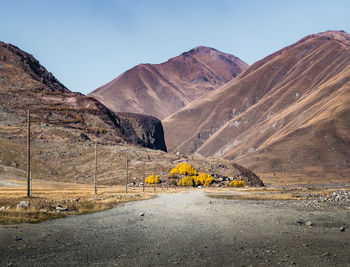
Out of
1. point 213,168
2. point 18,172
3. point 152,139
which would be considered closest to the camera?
point 18,172

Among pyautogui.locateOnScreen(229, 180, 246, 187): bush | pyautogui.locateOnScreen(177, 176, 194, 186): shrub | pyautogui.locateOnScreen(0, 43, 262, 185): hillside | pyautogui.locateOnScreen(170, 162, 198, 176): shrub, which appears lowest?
pyautogui.locateOnScreen(229, 180, 246, 187): bush

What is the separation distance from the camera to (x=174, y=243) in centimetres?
1642

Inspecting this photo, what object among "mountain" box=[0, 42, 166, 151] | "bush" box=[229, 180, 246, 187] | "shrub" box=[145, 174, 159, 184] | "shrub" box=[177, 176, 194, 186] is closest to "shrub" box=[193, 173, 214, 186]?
"shrub" box=[177, 176, 194, 186]

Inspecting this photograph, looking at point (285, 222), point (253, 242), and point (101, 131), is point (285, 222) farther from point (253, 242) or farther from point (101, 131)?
point (101, 131)

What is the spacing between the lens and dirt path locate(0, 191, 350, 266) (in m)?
13.3

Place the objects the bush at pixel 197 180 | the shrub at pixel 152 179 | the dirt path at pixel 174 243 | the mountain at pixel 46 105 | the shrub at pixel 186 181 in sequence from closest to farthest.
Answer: the dirt path at pixel 174 243
the shrub at pixel 152 179
the shrub at pixel 186 181
the bush at pixel 197 180
the mountain at pixel 46 105

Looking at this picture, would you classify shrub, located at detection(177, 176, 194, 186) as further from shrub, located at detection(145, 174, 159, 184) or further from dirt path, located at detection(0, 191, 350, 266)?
dirt path, located at detection(0, 191, 350, 266)

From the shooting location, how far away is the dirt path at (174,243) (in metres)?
13.3

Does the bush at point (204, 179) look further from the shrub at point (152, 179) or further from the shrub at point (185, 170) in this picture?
the shrub at point (152, 179)

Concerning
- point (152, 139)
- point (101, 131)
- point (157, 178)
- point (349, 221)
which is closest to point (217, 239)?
point (349, 221)

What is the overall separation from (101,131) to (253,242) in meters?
118

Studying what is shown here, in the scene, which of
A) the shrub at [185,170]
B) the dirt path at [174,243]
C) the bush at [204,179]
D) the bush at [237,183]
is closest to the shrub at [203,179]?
the bush at [204,179]

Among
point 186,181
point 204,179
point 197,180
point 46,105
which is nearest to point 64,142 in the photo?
point 46,105

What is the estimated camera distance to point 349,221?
83.9 ft
